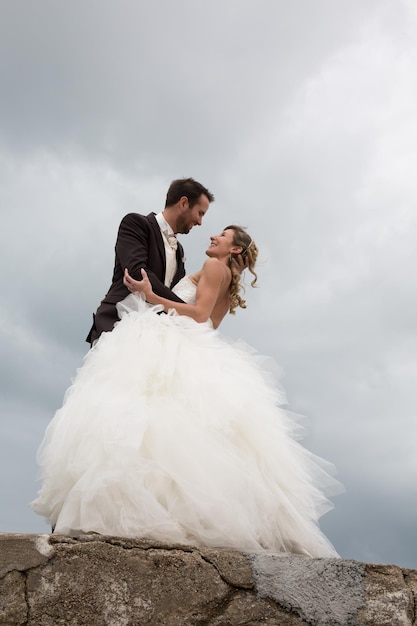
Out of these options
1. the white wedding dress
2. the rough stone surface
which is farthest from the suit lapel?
the rough stone surface

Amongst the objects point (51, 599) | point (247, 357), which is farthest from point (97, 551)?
point (247, 357)

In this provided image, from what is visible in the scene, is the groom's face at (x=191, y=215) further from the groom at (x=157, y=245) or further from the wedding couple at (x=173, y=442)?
the wedding couple at (x=173, y=442)

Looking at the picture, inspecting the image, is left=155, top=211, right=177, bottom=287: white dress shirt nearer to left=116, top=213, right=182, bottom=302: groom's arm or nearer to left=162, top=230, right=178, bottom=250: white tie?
left=162, top=230, right=178, bottom=250: white tie

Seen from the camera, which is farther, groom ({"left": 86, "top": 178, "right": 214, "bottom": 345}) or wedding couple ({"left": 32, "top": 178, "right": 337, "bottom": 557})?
groom ({"left": 86, "top": 178, "right": 214, "bottom": 345})

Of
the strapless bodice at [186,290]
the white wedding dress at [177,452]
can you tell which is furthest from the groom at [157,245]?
the white wedding dress at [177,452]

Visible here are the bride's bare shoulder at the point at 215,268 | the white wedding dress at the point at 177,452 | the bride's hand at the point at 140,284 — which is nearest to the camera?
the white wedding dress at the point at 177,452

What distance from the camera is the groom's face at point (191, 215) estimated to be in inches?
237

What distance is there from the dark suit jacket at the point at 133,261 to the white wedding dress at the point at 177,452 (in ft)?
1.11

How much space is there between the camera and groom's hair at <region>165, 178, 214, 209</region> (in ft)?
19.8

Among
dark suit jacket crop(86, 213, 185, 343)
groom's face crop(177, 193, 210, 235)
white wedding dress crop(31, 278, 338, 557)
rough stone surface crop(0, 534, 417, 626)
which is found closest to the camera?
rough stone surface crop(0, 534, 417, 626)

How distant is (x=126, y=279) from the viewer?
5398 millimetres

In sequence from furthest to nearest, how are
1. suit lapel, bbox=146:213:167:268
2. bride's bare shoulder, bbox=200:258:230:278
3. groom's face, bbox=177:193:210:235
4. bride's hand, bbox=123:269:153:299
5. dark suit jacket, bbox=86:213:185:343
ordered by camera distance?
groom's face, bbox=177:193:210:235 → suit lapel, bbox=146:213:167:268 → bride's bare shoulder, bbox=200:258:230:278 → dark suit jacket, bbox=86:213:185:343 → bride's hand, bbox=123:269:153:299

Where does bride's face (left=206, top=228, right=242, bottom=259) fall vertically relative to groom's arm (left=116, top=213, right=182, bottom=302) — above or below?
above

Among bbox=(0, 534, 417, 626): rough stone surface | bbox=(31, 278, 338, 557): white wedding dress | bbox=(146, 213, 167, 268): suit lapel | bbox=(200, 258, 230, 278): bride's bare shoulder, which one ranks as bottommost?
bbox=(0, 534, 417, 626): rough stone surface
